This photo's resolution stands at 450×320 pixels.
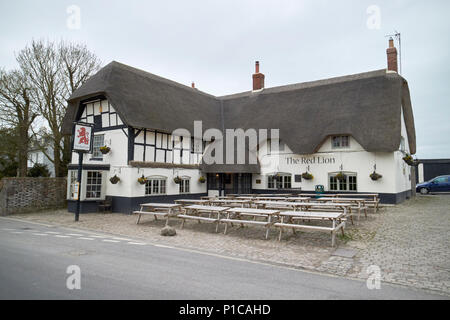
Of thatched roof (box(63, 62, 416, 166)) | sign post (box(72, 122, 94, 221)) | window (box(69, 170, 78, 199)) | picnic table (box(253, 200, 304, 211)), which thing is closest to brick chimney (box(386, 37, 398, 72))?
thatched roof (box(63, 62, 416, 166))

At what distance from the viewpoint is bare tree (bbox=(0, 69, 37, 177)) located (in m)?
17.7

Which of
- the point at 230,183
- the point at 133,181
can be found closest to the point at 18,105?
the point at 133,181

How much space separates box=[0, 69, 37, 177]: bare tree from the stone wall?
3.37 meters

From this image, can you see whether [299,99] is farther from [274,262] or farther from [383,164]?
[274,262]

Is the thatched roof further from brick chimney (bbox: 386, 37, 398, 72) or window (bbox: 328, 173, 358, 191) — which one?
window (bbox: 328, 173, 358, 191)

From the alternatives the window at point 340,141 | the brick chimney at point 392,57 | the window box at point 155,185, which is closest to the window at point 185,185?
the window box at point 155,185

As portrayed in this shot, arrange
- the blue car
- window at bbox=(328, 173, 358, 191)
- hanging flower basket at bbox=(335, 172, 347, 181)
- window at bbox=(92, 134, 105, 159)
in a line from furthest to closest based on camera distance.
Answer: the blue car, window at bbox=(328, 173, 358, 191), hanging flower basket at bbox=(335, 172, 347, 181), window at bbox=(92, 134, 105, 159)

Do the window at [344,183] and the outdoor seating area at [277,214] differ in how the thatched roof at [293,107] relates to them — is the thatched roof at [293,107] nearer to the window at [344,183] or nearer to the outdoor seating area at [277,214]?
the window at [344,183]

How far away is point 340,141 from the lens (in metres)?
17.1

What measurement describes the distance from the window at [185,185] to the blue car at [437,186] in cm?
2021

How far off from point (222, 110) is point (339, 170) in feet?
36.1

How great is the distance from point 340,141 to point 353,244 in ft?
35.4

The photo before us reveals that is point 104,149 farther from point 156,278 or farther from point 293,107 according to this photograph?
point 293,107
